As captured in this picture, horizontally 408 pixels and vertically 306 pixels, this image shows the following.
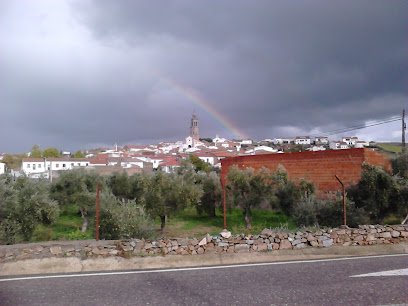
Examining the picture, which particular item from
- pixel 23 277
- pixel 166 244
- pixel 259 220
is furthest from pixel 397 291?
pixel 259 220

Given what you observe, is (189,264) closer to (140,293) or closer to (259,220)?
(140,293)

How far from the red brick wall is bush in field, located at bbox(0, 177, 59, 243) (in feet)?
42.6

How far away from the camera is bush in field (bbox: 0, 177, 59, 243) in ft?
56.4

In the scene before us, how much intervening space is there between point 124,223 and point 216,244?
541 cm

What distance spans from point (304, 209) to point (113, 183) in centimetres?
1874

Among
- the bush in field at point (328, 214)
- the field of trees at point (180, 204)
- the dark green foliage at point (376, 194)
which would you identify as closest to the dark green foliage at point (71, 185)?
the field of trees at point (180, 204)

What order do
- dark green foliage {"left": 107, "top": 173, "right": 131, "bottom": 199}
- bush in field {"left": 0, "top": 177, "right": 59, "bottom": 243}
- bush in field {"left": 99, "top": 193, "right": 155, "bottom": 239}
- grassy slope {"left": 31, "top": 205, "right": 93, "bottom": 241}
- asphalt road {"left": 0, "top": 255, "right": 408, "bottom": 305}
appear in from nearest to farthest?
asphalt road {"left": 0, "top": 255, "right": 408, "bottom": 305} → bush in field {"left": 99, "top": 193, "right": 155, "bottom": 239} → bush in field {"left": 0, "top": 177, "right": 59, "bottom": 243} → grassy slope {"left": 31, "top": 205, "right": 93, "bottom": 241} → dark green foliage {"left": 107, "top": 173, "right": 131, "bottom": 199}

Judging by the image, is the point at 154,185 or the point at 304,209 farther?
the point at 154,185

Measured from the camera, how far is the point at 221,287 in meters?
6.88

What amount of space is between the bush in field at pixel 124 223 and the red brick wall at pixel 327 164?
13.6m

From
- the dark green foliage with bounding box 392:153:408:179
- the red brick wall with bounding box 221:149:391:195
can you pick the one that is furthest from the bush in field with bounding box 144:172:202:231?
the dark green foliage with bounding box 392:153:408:179

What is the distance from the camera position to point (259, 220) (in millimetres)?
27078

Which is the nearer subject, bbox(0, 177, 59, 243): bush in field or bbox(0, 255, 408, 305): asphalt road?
bbox(0, 255, 408, 305): asphalt road

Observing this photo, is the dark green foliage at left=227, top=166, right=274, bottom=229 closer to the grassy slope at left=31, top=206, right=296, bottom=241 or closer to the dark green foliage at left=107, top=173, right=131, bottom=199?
the grassy slope at left=31, top=206, right=296, bottom=241
